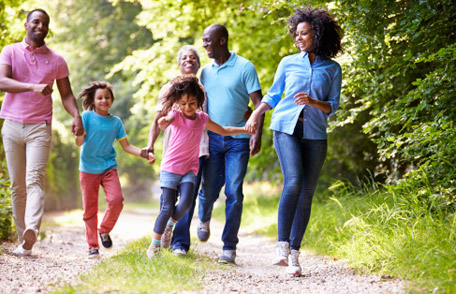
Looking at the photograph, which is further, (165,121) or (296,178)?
(165,121)

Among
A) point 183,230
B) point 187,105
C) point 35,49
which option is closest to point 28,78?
point 35,49

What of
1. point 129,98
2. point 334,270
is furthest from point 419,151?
point 129,98

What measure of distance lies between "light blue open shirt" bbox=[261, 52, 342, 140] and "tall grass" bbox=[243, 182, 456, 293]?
97 centimetres

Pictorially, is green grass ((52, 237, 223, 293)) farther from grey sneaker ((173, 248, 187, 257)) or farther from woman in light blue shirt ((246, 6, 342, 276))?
woman in light blue shirt ((246, 6, 342, 276))

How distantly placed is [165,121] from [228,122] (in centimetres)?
83

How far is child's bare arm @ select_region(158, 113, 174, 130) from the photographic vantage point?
16.8ft

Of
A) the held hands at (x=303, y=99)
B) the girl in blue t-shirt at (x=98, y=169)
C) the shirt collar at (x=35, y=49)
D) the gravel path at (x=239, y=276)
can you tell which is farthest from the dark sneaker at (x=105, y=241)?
the held hands at (x=303, y=99)

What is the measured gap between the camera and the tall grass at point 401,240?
12.6 feet

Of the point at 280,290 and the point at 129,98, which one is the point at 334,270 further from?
the point at 129,98

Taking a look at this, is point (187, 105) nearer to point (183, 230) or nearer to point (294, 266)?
point (183, 230)

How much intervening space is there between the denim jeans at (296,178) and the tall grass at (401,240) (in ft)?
1.98

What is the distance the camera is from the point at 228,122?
5.78 metres

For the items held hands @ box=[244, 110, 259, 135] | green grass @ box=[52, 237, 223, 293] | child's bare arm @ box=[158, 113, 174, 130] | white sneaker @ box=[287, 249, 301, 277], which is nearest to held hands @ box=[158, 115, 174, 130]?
child's bare arm @ box=[158, 113, 174, 130]

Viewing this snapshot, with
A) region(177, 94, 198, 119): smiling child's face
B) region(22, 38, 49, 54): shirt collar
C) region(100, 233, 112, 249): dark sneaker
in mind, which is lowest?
region(100, 233, 112, 249): dark sneaker
